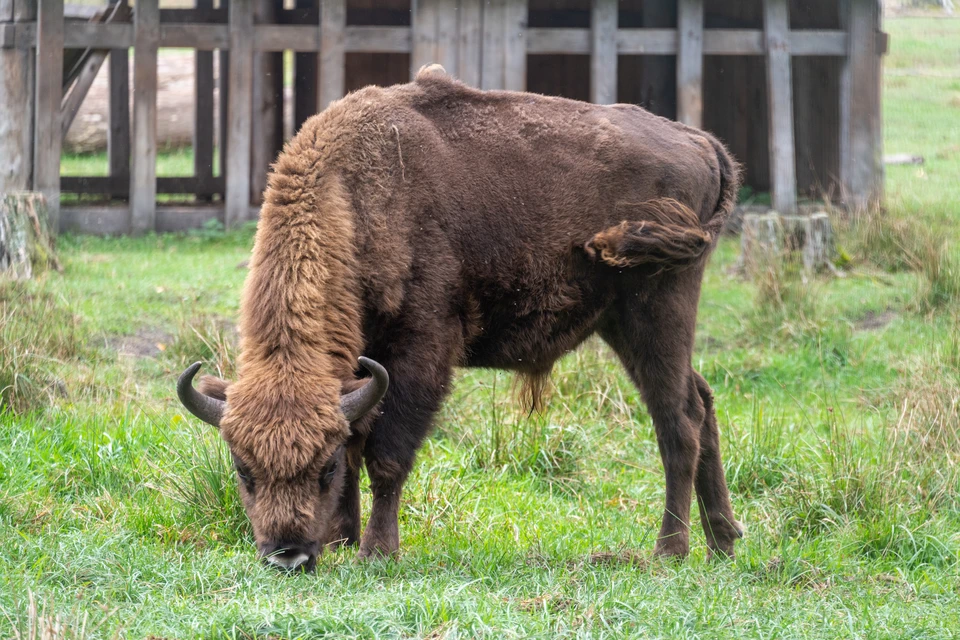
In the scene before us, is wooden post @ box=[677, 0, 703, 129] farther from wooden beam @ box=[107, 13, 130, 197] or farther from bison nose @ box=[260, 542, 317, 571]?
bison nose @ box=[260, 542, 317, 571]

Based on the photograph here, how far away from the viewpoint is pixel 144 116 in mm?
11609

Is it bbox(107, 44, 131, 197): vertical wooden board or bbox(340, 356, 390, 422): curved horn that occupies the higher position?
bbox(107, 44, 131, 197): vertical wooden board

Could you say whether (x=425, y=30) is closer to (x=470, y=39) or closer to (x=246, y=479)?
(x=470, y=39)

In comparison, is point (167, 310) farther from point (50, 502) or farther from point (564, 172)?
point (564, 172)

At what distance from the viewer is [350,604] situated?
12.0ft

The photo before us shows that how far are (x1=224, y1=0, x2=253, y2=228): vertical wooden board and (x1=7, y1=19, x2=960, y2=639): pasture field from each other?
78.5 inches

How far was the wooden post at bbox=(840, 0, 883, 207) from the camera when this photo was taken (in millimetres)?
12125

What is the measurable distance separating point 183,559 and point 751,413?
13.7 ft

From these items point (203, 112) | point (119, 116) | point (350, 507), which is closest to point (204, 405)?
point (350, 507)

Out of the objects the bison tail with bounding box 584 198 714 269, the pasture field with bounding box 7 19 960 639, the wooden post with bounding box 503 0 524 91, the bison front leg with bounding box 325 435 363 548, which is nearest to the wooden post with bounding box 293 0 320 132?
the wooden post with bounding box 503 0 524 91

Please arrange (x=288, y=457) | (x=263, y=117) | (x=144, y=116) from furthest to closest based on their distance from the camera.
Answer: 1. (x=263, y=117)
2. (x=144, y=116)
3. (x=288, y=457)

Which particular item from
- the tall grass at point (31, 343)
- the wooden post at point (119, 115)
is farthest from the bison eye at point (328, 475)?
the wooden post at point (119, 115)

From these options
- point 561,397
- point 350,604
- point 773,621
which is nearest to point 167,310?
point 561,397

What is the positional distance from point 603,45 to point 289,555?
871 cm
